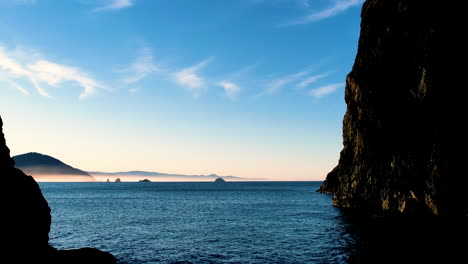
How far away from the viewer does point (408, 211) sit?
161 feet

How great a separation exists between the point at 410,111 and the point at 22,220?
49441 mm

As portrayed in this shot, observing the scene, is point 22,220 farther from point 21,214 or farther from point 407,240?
point 407,240

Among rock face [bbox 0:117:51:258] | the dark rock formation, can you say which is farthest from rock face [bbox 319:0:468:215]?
rock face [bbox 0:117:51:258]

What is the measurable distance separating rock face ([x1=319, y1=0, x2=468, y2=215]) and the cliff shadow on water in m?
3.82

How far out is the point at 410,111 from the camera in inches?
1930

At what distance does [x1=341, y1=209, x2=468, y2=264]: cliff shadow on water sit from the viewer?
94.1 feet

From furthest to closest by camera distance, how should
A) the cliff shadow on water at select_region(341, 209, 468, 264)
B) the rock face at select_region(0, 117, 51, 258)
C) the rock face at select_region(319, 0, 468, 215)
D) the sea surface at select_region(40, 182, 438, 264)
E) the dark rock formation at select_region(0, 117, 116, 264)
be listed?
the rock face at select_region(319, 0, 468, 215)
the sea surface at select_region(40, 182, 438, 264)
the cliff shadow on water at select_region(341, 209, 468, 264)
the rock face at select_region(0, 117, 51, 258)
the dark rock formation at select_region(0, 117, 116, 264)

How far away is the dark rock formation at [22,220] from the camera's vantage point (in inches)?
842

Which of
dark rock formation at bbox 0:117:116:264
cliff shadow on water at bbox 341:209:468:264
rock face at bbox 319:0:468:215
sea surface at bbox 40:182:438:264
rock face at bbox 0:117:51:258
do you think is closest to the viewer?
dark rock formation at bbox 0:117:116:264

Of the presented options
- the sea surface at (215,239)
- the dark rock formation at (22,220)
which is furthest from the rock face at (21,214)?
the sea surface at (215,239)

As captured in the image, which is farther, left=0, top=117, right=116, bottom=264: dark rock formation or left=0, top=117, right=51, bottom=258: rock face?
left=0, top=117, right=51, bottom=258: rock face

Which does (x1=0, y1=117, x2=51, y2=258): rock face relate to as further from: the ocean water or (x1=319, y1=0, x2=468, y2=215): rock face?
(x1=319, y1=0, x2=468, y2=215): rock face

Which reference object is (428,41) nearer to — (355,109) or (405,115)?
(405,115)

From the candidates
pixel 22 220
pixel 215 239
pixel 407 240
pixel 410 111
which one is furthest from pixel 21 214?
pixel 410 111
